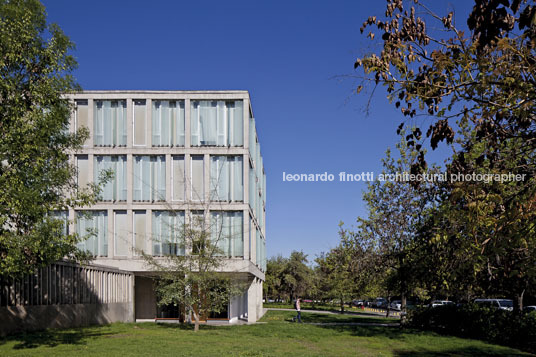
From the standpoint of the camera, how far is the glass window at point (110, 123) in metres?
36.3

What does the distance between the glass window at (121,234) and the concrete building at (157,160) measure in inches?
2.6

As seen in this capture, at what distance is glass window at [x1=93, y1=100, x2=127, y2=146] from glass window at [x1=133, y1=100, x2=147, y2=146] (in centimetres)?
66

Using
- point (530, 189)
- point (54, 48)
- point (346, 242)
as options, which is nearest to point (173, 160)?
point (346, 242)

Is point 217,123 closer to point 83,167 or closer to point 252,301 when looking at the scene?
point 83,167

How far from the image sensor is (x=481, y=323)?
24.5 metres

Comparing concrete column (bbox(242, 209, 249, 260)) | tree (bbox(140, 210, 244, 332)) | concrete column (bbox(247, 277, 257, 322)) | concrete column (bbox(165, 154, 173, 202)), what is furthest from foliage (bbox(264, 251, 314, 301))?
tree (bbox(140, 210, 244, 332))

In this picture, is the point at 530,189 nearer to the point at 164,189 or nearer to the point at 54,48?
the point at 54,48

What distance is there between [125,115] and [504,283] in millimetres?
25510

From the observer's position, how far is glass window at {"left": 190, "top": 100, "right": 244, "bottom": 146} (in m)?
36.1

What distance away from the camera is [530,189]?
8570mm

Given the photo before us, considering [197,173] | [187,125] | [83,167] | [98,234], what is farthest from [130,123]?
[98,234]

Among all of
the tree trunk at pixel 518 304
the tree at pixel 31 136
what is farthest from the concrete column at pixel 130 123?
the tree trunk at pixel 518 304

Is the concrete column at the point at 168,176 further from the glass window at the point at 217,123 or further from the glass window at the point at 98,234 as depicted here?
the glass window at the point at 98,234

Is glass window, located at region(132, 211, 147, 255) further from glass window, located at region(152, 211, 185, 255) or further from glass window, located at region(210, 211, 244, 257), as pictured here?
glass window, located at region(210, 211, 244, 257)
